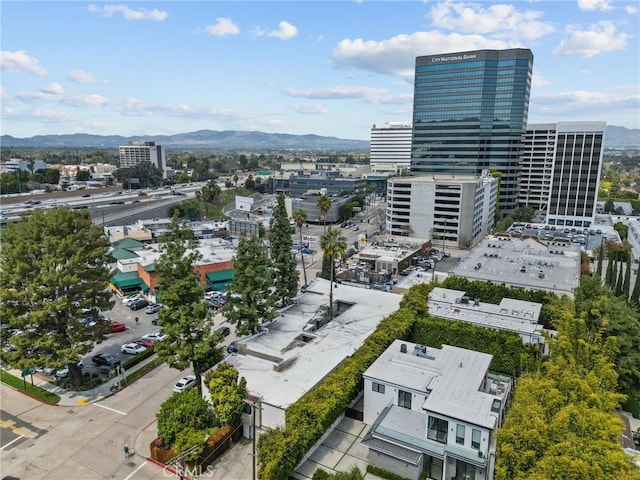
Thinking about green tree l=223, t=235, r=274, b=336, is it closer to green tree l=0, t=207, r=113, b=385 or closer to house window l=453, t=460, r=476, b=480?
green tree l=0, t=207, r=113, b=385

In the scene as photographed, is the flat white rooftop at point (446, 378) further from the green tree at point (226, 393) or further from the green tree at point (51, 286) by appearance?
the green tree at point (51, 286)

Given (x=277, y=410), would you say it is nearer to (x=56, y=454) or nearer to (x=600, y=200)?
(x=56, y=454)

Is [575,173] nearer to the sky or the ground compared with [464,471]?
nearer to the sky

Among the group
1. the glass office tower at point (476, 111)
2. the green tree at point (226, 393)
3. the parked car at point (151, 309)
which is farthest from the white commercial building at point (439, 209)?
→ the green tree at point (226, 393)

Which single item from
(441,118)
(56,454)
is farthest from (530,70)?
(56,454)

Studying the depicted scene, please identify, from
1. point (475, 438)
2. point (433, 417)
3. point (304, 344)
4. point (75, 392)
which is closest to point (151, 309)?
point (75, 392)

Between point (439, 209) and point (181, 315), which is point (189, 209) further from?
point (181, 315)
